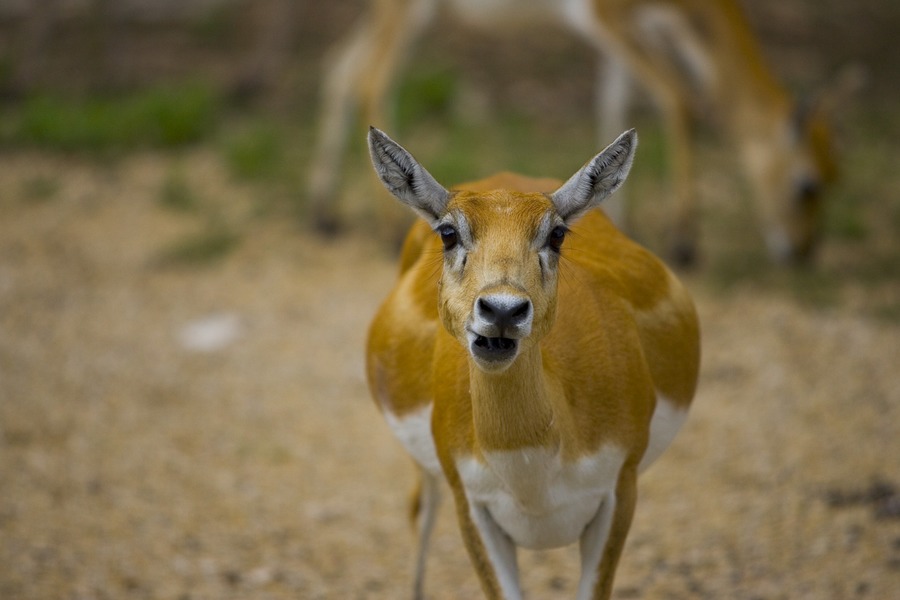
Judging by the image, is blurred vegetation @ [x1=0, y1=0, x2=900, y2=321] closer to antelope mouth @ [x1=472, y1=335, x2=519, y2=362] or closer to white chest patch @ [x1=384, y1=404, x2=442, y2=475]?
white chest patch @ [x1=384, y1=404, x2=442, y2=475]

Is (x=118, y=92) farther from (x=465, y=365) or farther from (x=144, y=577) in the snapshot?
(x=465, y=365)

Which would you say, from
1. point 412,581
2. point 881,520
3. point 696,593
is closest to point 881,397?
point 881,520

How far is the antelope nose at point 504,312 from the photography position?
3.12m

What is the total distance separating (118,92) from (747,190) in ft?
20.6

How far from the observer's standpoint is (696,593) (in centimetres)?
508

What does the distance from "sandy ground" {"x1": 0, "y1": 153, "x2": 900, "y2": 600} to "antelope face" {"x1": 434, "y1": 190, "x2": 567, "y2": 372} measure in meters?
2.20

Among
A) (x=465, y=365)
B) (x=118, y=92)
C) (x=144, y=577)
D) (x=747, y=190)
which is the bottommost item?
(x=144, y=577)

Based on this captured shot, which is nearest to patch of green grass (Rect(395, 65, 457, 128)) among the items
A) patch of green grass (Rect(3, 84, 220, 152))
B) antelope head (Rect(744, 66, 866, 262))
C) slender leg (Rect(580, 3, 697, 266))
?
patch of green grass (Rect(3, 84, 220, 152))

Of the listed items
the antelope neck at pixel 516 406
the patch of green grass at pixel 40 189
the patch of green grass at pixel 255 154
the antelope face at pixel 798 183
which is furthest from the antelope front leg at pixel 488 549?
the patch of green grass at pixel 40 189

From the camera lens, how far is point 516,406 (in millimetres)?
3512

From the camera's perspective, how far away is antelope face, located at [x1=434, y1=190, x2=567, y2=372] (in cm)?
316

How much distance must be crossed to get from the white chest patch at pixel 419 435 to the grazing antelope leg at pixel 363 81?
509 centimetres

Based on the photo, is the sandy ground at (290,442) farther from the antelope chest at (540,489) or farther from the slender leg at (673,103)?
the antelope chest at (540,489)

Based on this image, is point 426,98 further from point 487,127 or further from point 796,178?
point 796,178
